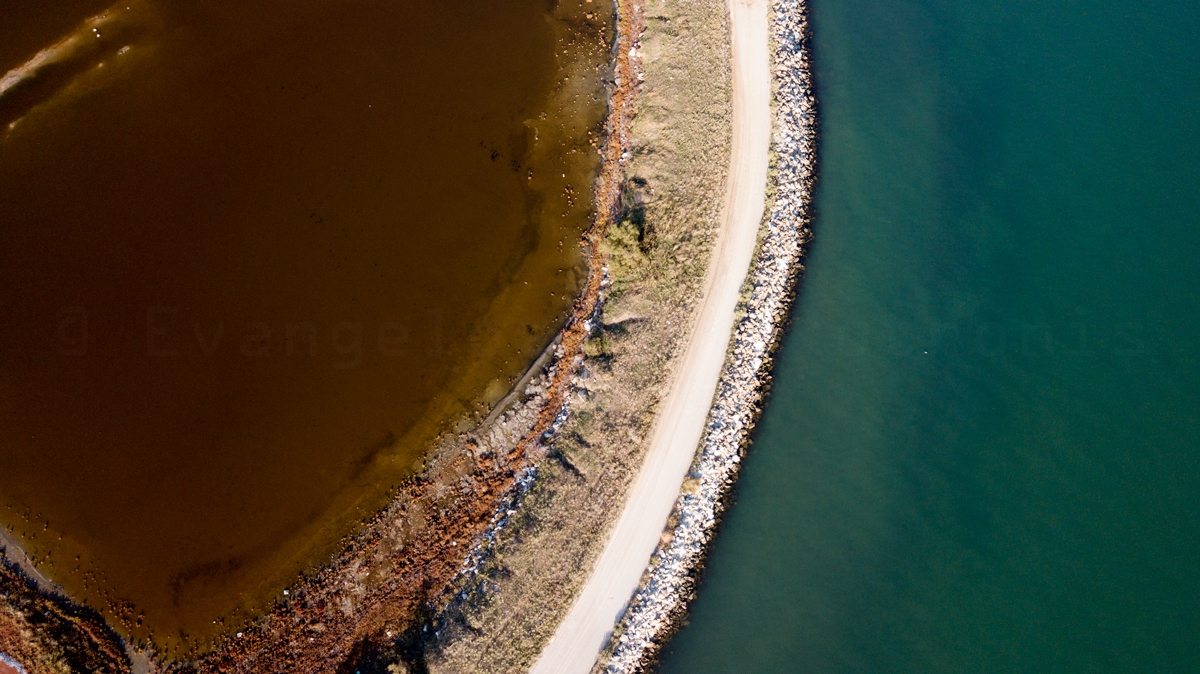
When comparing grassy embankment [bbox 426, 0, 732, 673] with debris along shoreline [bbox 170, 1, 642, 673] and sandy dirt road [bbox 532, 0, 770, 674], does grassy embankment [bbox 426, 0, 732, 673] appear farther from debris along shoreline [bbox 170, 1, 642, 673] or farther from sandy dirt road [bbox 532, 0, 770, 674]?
debris along shoreline [bbox 170, 1, 642, 673]

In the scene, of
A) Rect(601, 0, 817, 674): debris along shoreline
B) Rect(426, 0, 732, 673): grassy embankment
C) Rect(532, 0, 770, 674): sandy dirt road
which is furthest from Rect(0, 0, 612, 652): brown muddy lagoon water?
Rect(601, 0, 817, 674): debris along shoreline

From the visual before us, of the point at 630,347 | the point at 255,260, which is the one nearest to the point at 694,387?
the point at 630,347

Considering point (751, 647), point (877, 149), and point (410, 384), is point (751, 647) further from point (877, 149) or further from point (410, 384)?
point (877, 149)

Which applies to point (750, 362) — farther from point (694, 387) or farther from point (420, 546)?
point (420, 546)

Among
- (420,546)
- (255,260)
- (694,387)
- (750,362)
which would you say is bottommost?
(420,546)

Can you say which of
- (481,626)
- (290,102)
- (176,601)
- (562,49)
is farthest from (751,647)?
(290,102)

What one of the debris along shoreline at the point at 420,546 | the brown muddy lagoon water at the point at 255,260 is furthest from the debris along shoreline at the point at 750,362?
the brown muddy lagoon water at the point at 255,260
